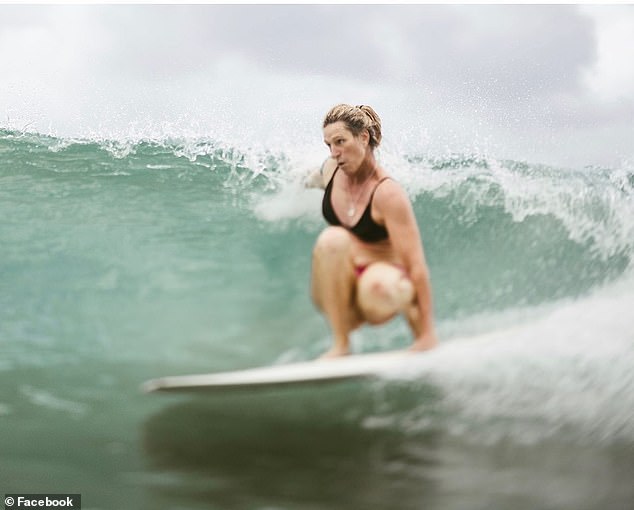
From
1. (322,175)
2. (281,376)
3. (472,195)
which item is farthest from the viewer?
(472,195)

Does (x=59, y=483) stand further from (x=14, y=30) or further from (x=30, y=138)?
(x=14, y=30)

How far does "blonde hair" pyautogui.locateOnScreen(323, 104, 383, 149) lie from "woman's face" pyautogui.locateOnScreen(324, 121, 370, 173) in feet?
0.04

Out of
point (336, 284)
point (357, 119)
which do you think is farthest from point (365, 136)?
point (336, 284)

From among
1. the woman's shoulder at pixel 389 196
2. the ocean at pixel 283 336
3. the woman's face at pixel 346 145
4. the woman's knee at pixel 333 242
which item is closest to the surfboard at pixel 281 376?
the ocean at pixel 283 336

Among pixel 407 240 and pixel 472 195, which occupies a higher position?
pixel 472 195

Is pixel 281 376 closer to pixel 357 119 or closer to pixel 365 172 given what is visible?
pixel 365 172

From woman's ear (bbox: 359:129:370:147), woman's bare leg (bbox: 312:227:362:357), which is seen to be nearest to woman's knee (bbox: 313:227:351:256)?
woman's bare leg (bbox: 312:227:362:357)

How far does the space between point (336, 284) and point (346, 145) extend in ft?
1.17

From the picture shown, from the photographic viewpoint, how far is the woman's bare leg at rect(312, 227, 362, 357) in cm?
212

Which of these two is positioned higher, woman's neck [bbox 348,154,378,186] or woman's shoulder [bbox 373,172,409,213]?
woman's neck [bbox 348,154,378,186]

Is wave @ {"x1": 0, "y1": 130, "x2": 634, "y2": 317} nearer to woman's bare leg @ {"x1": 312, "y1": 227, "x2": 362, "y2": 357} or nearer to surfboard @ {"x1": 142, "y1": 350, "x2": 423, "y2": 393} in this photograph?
woman's bare leg @ {"x1": 312, "y1": 227, "x2": 362, "y2": 357}

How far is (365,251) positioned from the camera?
6.98 feet

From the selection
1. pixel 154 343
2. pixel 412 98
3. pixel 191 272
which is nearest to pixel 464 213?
pixel 412 98

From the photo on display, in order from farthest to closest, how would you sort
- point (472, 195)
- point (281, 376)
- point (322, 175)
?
point (472, 195) < point (322, 175) < point (281, 376)
